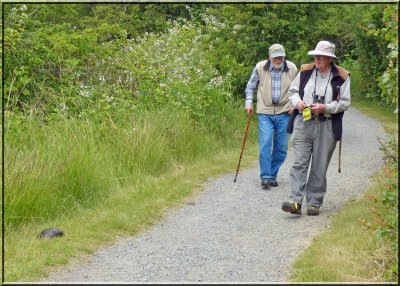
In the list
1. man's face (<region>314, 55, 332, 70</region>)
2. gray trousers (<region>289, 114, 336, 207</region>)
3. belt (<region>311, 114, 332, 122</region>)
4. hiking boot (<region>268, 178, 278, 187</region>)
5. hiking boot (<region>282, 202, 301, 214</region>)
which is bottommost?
hiking boot (<region>268, 178, 278, 187</region>)

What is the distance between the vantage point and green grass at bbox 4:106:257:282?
7.16 meters

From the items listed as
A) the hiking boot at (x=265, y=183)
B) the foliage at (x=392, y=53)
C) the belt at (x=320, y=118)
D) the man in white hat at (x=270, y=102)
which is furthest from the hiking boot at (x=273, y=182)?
the foliage at (x=392, y=53)

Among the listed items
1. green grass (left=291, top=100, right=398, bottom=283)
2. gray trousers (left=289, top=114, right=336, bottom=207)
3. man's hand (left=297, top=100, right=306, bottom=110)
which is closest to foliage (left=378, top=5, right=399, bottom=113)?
green grass (left=291, top=100, right=398, bottom=283)

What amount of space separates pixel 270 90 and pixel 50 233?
12.8ft

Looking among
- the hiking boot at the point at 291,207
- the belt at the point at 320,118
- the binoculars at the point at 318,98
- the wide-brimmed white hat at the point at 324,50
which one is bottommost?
the hiking boot at the point at 291,207

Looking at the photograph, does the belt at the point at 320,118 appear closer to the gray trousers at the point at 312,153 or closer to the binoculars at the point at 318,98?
the gray trousers at the point at 312,153

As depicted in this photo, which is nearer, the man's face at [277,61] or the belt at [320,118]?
the belt at [320,118]

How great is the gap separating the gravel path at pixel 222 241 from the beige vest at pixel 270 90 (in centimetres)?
108

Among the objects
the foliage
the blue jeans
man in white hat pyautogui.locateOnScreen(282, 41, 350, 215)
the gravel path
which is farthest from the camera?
the blue jeans

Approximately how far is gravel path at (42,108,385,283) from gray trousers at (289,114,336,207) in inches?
10.3

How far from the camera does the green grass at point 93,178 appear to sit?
716 centimetres

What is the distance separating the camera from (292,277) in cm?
609

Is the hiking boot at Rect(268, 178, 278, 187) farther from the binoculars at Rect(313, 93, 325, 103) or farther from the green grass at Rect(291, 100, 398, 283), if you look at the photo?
the green grass at Rect(291, 100, 398, 283)

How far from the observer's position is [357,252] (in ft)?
20.7
